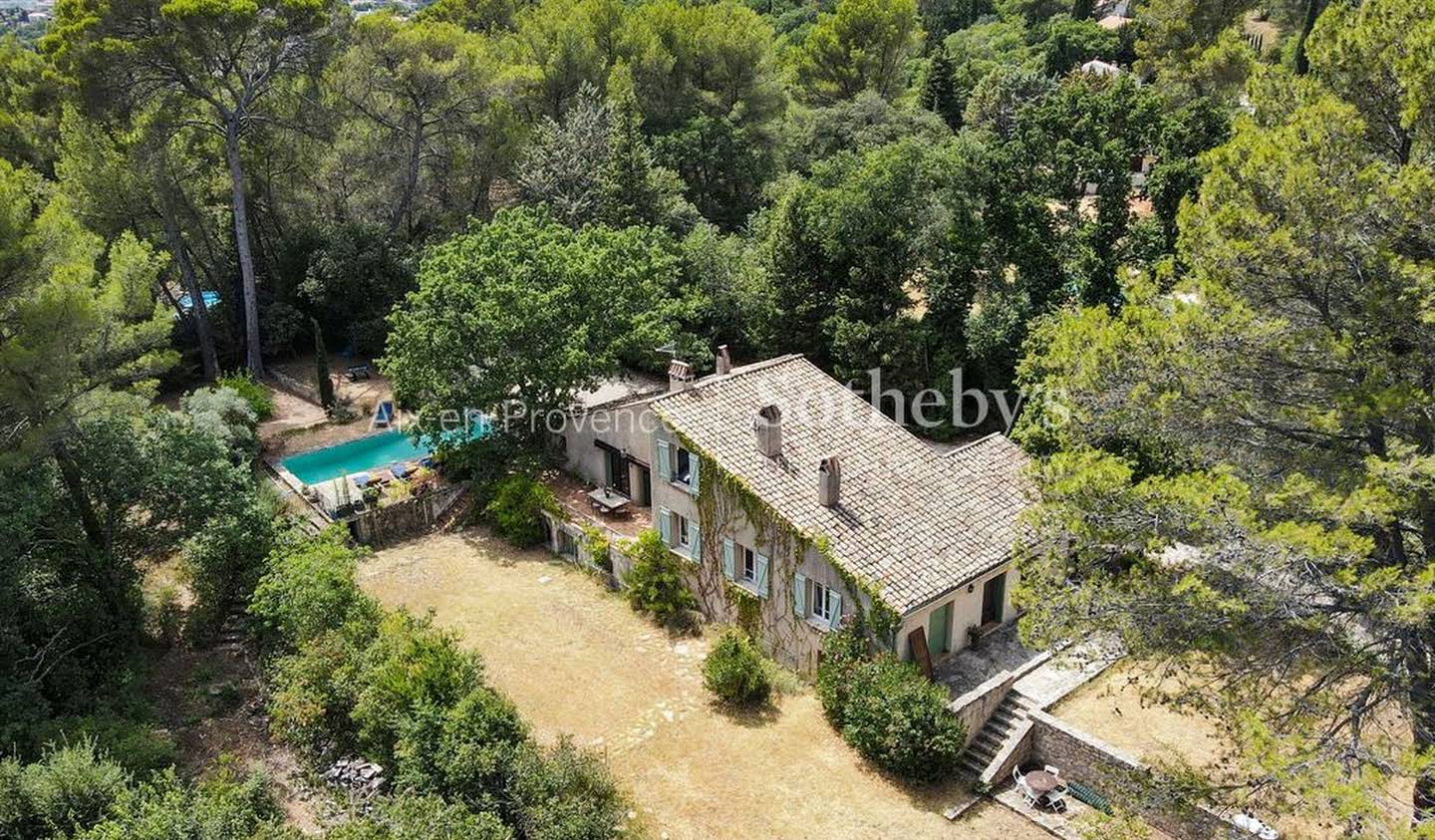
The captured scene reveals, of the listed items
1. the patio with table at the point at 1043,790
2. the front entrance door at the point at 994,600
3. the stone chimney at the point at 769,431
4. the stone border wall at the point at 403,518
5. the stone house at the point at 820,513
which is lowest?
the stone border wall at the point at 403,518

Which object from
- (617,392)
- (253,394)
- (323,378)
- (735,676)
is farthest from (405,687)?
(323,378)

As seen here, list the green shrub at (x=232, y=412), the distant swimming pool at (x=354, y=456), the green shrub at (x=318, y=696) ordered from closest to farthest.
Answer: the green shrub at (x=318, y=696) < the green shrub at (x=232, y=412) < the distant swimming pool at (x=354, y=456)

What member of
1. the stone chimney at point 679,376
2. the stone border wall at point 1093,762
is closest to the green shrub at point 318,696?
the stone chimney at point 679,376

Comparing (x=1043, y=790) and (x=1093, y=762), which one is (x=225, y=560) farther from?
(x=1093, y=762)

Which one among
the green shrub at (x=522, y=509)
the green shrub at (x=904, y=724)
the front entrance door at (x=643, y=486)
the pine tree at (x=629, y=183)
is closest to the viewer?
the green shrub at (x=904, y=724)

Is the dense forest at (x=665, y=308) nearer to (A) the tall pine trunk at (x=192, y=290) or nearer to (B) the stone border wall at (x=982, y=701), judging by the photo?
(A) the tall pine trunk at (x=192, y=290)

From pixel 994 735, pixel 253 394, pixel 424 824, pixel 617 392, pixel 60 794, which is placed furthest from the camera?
pixel 253 394
